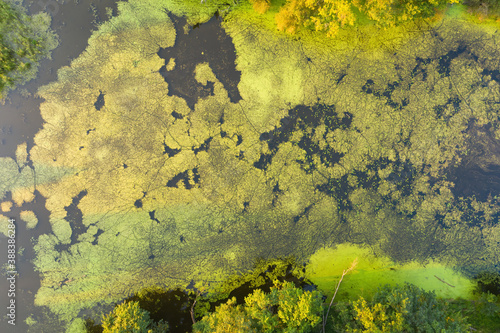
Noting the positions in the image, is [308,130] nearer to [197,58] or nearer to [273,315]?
[197,58]

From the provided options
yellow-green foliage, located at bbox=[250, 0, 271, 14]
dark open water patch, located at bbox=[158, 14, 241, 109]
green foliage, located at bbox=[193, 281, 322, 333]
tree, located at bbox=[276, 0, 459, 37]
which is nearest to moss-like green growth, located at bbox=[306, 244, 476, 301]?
green foliage, located at bbox=[193, 281, 322, 333]

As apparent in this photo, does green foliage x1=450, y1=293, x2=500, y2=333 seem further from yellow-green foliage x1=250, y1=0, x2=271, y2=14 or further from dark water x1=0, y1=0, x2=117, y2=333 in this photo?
dark water x1=0, y1=0, x2=117, y2=333

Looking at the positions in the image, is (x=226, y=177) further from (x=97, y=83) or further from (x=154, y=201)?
(x=97, y=83)

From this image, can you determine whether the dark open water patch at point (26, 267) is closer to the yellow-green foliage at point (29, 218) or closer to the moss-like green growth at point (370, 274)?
the yellow-green foliage at point (29, 218)

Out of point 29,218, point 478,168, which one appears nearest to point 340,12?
point 478,168

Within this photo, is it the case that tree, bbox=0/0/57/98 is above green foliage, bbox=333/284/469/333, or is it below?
above
